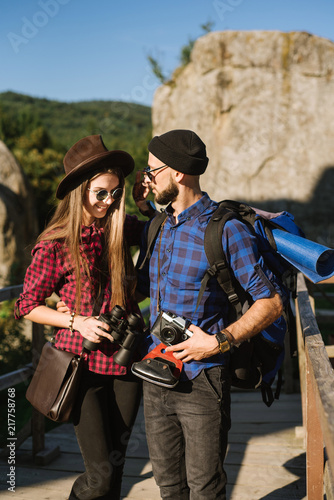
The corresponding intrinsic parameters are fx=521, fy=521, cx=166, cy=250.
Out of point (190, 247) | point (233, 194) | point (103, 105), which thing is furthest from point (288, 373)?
point (103, 105)

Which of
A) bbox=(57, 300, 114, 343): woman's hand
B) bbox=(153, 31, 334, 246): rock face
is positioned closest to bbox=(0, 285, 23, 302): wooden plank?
bbox=(57, 300, 114, 343): woman's hand

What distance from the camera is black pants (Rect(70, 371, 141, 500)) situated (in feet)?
7.99

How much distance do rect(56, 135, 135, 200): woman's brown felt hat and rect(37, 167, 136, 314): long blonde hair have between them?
29 millimetres

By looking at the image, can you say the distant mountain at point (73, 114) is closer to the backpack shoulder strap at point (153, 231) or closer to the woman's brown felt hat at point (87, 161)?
the woman's brown felt hat at point (87, 161)

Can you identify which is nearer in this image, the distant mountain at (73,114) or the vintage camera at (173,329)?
the vintage camera at (173,329)

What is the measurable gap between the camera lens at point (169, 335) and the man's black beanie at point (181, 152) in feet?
2.26

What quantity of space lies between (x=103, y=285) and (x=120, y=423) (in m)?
0.68

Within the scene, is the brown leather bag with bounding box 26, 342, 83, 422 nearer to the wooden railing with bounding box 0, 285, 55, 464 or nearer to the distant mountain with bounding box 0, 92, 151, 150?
the wooden railing with bounding box 0, 285, 55, 464

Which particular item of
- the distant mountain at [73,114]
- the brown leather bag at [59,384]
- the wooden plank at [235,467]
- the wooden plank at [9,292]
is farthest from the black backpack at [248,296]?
the distant mountain at [73,114]

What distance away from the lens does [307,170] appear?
1201 cm

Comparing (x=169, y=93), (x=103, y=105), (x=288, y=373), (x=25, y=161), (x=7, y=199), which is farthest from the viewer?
(x=103, y=105)

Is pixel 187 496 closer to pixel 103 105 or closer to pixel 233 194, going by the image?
pixel 233 194

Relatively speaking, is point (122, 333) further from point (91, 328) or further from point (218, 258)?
point (218, 258)

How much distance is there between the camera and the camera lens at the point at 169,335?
2.14 metres
